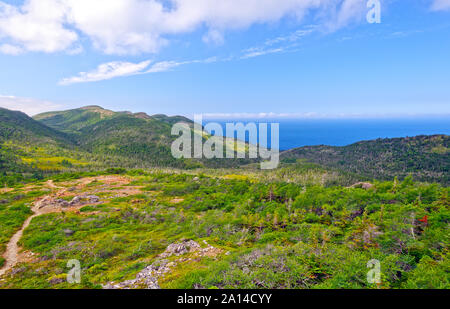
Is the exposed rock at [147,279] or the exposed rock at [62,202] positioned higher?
the exposed rock at [147,279]

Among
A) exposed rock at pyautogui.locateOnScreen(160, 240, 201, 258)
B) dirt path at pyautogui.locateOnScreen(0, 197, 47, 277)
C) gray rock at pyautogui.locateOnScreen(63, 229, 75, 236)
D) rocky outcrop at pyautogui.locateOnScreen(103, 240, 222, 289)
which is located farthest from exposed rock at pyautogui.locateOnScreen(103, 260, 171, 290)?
gray rock at pyautogui.locateOnScreen(63, 229, 75, 236)

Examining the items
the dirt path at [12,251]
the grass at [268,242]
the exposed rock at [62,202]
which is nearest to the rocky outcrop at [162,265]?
the grass at [268,242]

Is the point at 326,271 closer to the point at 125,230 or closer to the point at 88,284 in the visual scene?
the point at 88,284

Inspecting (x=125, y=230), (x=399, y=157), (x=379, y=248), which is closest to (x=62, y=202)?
(x=125, y=230)

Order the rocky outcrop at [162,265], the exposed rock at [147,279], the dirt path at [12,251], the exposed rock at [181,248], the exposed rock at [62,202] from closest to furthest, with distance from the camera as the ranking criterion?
the exposed rock at [147,279]
the rocky outcrop at [162,265]
the exposed rock at [181,248]
the dirt path at [12,251]
the exposed rock at [62,202]

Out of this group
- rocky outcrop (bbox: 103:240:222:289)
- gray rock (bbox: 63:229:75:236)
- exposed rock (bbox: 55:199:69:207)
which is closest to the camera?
rocky outcrop (bbox: 103:240:222:289)

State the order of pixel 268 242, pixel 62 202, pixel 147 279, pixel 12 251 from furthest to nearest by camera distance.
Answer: pixel 62 202, pixel 12 251, pixel 268 242, pixel 147 279

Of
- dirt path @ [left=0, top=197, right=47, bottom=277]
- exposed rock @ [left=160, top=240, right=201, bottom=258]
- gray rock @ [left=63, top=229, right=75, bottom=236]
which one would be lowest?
dirt path @ [left=0, top=197, right=47, bottom=277]

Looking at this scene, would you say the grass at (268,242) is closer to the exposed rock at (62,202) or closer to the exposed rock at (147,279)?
the exposed rock at (147,279)

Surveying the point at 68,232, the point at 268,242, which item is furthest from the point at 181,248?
the point at 68,232

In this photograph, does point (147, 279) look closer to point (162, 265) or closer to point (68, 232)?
point (162, 265)

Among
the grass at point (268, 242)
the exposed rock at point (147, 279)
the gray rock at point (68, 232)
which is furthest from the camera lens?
the gray rock at point (68, 232)

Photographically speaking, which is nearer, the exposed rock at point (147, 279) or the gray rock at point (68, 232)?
the exposed rock at point (147, 279)

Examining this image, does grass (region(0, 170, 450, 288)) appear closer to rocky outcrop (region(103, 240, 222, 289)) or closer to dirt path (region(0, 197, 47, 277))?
rocky outcrop (region(103, 240, 222, 289))
